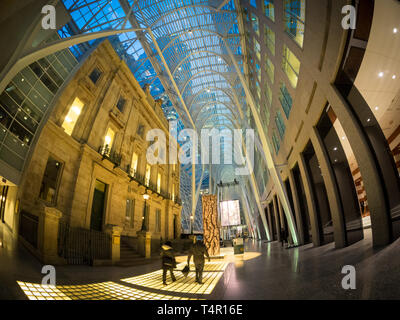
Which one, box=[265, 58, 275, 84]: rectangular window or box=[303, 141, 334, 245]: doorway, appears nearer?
box=[303, 141, 334, 245]: doorway

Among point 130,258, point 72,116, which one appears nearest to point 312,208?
point 130,258

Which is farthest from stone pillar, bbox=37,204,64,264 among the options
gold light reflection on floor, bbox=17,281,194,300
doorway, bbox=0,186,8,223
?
doorway, bbox=0,186,8,223

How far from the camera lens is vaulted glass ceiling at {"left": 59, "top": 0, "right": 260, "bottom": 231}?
17578 millimetres

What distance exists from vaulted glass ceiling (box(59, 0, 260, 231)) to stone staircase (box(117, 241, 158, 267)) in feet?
50.6

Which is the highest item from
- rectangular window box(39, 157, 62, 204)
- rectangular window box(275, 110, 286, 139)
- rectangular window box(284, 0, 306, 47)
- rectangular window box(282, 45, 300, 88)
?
rectangular window box(284, 0, 306, 47)

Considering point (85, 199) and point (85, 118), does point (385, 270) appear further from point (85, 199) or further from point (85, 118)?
point (85, 118)

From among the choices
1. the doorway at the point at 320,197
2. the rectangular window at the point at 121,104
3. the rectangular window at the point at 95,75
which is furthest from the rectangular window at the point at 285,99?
the rectangular window at the point at 95,75

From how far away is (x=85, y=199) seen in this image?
12.5 metres

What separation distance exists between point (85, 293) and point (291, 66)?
13.2 m

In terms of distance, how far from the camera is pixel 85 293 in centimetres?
408

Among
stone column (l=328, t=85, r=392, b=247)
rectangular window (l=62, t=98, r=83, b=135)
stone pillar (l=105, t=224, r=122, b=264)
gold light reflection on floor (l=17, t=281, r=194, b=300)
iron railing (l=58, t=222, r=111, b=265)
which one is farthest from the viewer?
rectangular window (l=62, t=98, r=83, b=135)

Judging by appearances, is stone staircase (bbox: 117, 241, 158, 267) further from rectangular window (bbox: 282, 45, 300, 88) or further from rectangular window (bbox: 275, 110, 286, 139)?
rectangular window (bbox: 275, 110, 286, 139)

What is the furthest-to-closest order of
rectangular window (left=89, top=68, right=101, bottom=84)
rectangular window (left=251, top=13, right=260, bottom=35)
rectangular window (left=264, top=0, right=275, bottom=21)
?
rectangular window (left=251, top=13, right=260, bottom=35)
rectangular window (left=89, top=68, right=101, bottom=84)
rectangular window (left=264, top=0, right=275, bottom=21)

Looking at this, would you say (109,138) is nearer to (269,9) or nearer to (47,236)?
(47,236)
